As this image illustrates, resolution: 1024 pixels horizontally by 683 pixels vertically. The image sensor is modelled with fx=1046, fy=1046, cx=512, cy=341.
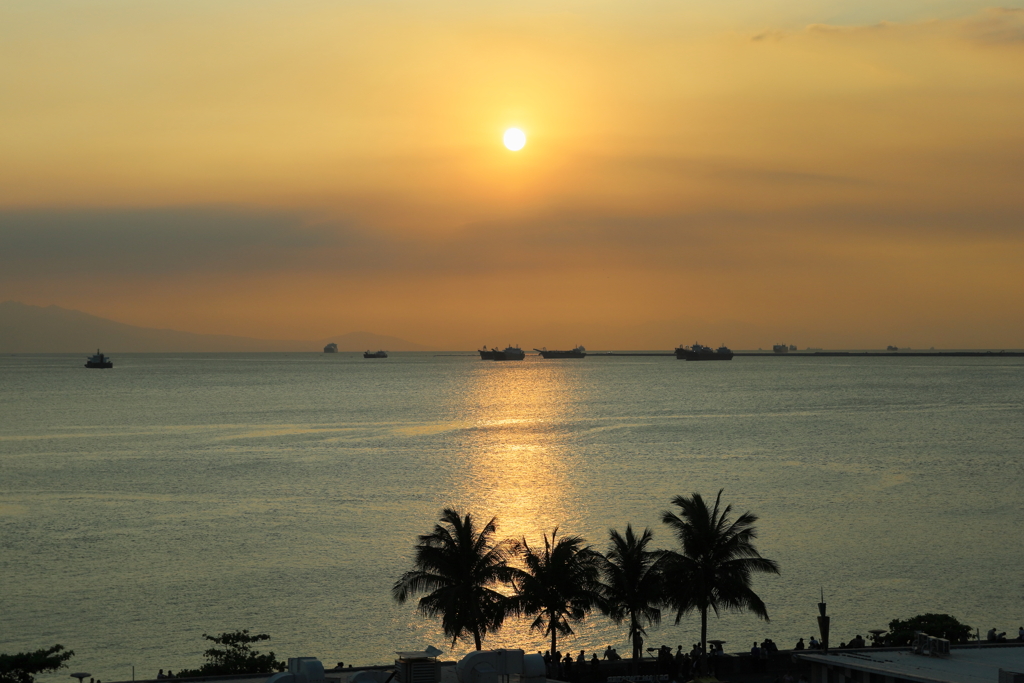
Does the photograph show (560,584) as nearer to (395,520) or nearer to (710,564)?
(710,564)

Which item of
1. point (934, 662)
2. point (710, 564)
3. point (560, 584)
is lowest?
point (934, 662)

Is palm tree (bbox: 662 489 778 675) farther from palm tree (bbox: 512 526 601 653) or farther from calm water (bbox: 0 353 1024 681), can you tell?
calm water (bbox: 0 353 1024 681)

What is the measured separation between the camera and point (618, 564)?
46.7 metres

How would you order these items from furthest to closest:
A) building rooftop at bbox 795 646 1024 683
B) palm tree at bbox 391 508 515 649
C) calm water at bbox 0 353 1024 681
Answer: calm water at bbox 0 353 1024 681, palm tree at bbox 391 508 515 649, building rooftop at bbox 795 646 1024 683

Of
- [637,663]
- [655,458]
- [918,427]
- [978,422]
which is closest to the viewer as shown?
[637,663]

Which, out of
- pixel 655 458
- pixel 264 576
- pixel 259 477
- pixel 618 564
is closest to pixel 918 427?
pixel 655 458

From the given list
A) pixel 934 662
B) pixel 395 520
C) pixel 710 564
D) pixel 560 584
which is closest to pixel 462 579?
pixel 560 584

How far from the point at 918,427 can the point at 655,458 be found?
68.2 metres

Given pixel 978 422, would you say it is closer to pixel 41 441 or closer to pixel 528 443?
pixel 528 443

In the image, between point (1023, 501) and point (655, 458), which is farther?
point (655, 458)

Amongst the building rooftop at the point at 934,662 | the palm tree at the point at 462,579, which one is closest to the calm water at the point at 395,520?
the palm tree at the point at 462,579

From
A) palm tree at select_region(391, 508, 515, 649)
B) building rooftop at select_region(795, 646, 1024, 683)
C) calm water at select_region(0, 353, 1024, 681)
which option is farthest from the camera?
calm water at select_region(0, 353, 1024, 681)

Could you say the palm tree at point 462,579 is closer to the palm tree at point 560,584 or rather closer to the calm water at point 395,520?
the palm tree at point 560,584

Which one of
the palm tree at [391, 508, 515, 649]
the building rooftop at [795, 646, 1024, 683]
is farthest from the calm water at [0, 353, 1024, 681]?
the building rooftop at [795, 646, 1024, 683]
